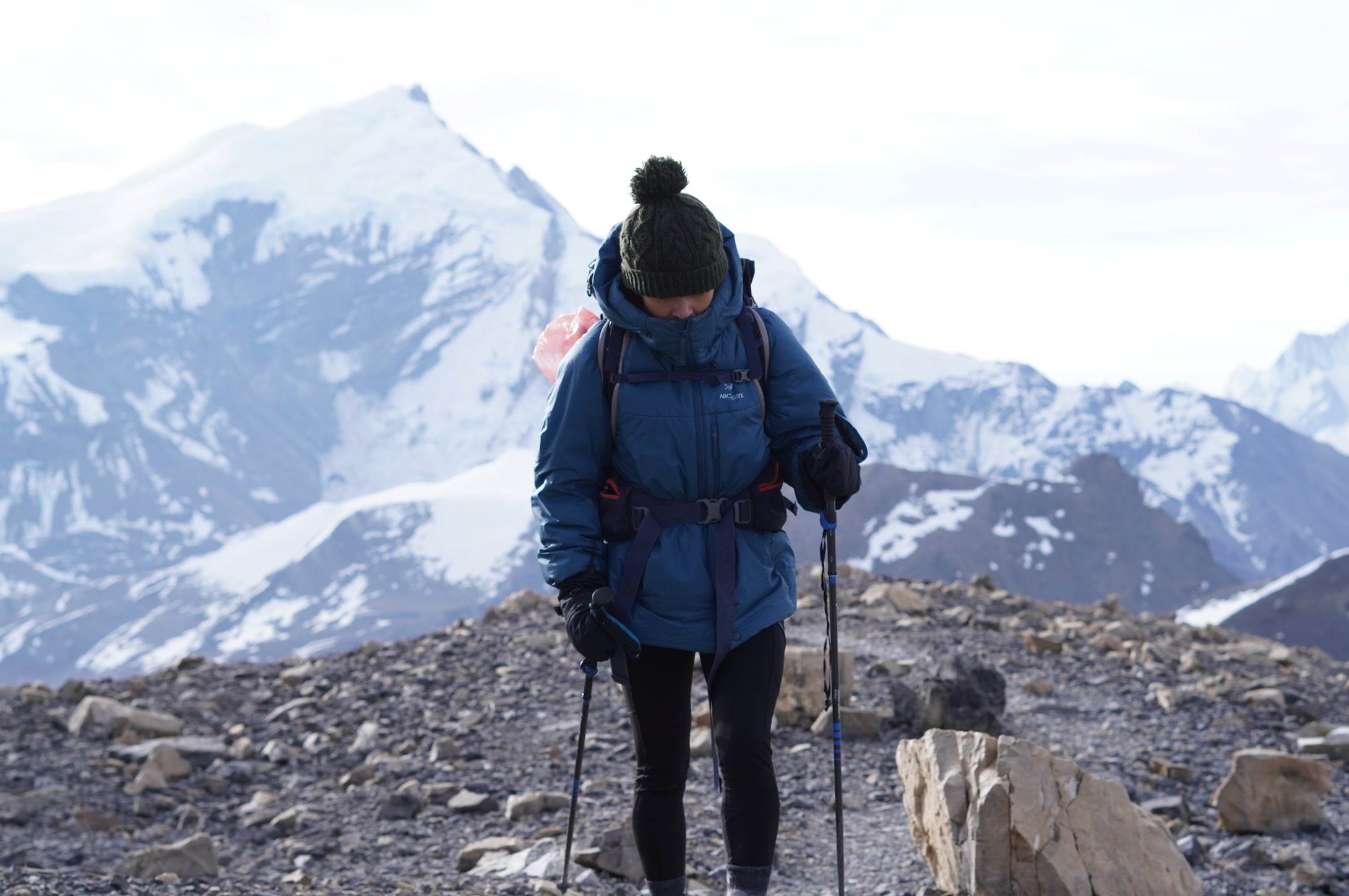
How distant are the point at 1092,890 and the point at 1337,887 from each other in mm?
1580

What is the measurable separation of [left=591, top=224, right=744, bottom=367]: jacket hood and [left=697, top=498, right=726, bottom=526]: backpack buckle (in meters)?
0.47

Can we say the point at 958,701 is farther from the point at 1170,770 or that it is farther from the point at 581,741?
the point at 581,741

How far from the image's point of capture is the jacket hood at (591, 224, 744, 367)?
13.6 ft

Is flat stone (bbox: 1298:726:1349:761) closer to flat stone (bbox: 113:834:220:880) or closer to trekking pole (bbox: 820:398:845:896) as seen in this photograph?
trekking pole (bbox: 820:398:845:896)

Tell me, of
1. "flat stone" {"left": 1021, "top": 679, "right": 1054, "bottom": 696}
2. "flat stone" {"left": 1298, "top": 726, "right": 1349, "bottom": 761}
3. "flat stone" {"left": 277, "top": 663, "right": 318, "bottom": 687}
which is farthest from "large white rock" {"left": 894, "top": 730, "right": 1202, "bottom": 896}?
"flat stone" {"left": 277, "top": 663, "right": 318, "bottom": 687}

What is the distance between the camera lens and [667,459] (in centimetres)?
416

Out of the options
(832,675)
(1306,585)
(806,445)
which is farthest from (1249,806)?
(1306,585)

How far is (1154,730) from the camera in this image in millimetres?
9398

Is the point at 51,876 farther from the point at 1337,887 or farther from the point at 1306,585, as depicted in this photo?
the point at 1306,585

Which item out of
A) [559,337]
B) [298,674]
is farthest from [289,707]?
A: [559,337]

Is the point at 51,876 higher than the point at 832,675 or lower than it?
lower

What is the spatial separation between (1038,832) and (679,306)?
299cm

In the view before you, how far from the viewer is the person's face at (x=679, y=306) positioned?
416 centimetres

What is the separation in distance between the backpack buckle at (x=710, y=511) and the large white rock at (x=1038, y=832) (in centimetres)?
224
